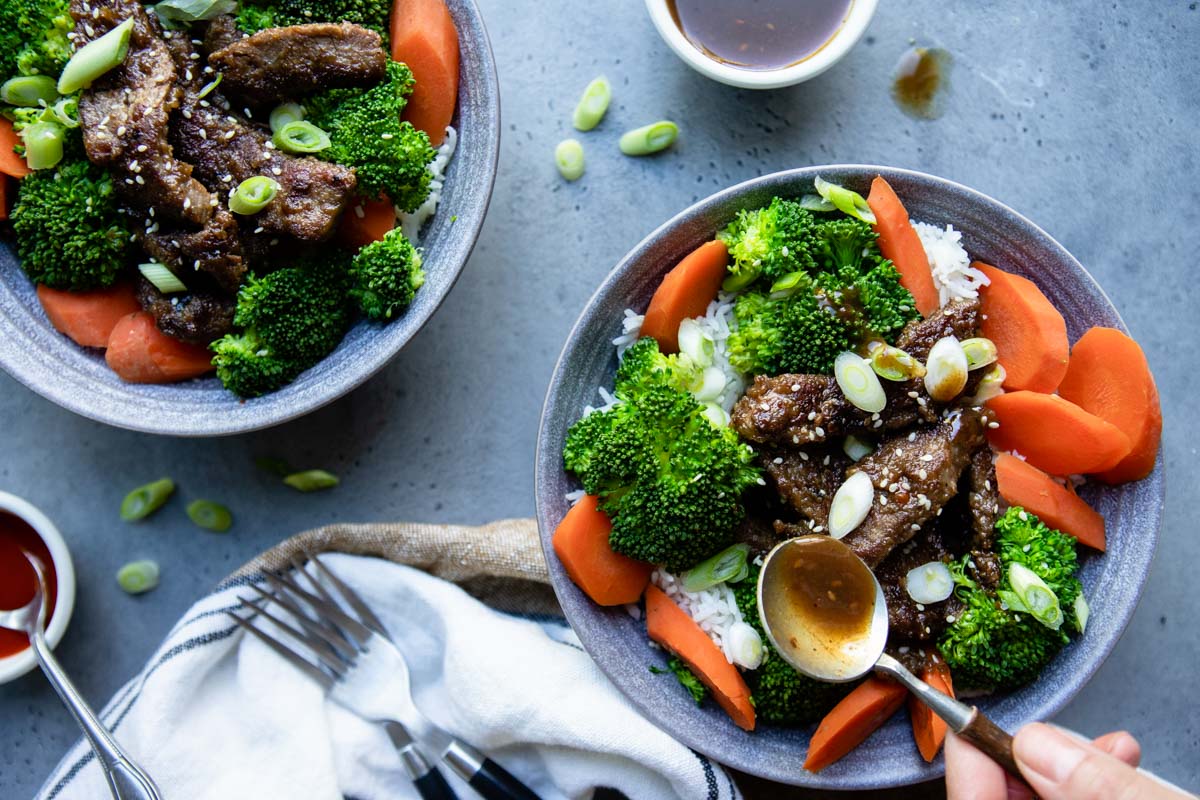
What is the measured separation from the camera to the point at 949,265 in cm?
262

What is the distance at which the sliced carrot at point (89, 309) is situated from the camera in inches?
104

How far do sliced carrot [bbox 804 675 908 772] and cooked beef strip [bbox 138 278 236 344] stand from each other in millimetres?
1946

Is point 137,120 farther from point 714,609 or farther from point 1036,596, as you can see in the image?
point 1036,596

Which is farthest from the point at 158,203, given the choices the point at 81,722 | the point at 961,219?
the point at 961,219

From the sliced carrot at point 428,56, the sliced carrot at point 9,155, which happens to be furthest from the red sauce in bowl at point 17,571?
the sliced carrot at point 428,56

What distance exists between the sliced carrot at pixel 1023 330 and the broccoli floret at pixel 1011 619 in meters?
0.36

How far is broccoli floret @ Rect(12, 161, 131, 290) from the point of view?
254cm

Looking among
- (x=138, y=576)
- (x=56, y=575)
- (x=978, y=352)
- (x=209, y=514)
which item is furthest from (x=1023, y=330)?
(x=56, y=575)

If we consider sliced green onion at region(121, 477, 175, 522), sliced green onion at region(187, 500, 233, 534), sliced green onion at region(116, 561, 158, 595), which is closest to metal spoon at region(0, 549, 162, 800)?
sliced green onion at region(116, 561, 158, 595)

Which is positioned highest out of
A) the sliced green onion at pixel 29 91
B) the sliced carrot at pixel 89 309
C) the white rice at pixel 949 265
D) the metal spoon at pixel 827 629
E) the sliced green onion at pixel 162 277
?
the sliced green onion at pixel 29 91

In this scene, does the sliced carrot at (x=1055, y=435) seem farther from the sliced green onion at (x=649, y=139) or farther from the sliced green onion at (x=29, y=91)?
the sliced green onion at (x=29, y=91)

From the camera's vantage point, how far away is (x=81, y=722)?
260 cm

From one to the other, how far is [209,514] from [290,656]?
1.79 ft

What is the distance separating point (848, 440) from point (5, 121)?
8.05 feet
